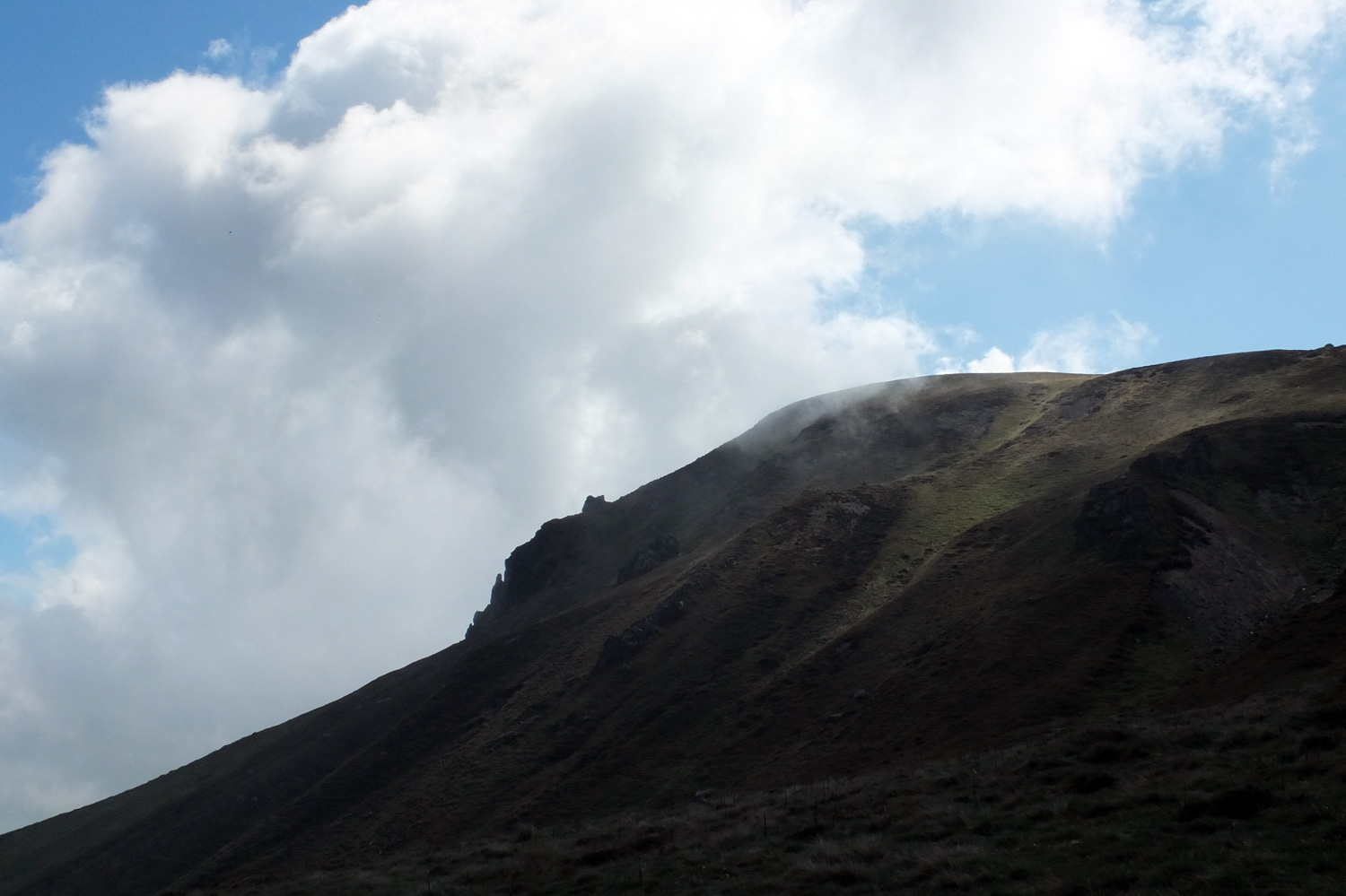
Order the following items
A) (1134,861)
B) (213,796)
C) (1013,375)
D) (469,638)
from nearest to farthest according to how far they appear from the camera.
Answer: (1134,861)
(213,796)
(469,638)
(1013,375)

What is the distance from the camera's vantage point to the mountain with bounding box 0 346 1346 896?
97.2ft

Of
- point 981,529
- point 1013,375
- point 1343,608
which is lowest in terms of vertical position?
point 1343,608

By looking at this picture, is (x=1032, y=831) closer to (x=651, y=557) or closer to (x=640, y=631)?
(x=640, y=631)

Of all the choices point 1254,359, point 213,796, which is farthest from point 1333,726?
point 213,796

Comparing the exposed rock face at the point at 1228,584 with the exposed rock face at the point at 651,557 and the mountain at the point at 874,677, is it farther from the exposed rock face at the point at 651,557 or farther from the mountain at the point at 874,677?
the exposed rock face at the point at 651,557

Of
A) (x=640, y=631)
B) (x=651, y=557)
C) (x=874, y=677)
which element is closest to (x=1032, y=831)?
(x=874, y=677)

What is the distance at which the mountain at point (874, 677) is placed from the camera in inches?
1167

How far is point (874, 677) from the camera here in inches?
2404

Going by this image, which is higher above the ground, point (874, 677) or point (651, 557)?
point (651, 557)

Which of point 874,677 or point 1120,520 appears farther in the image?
point 1120,520

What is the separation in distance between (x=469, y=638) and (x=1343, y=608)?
101166 millimetres

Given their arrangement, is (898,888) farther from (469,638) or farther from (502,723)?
(469,638)

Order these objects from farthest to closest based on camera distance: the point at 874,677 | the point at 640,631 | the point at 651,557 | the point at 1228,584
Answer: the point at 651,557 → the point at 640,631 → the point at 874,677 → the point at 1228,584

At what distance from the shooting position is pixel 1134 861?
19.3 meters
